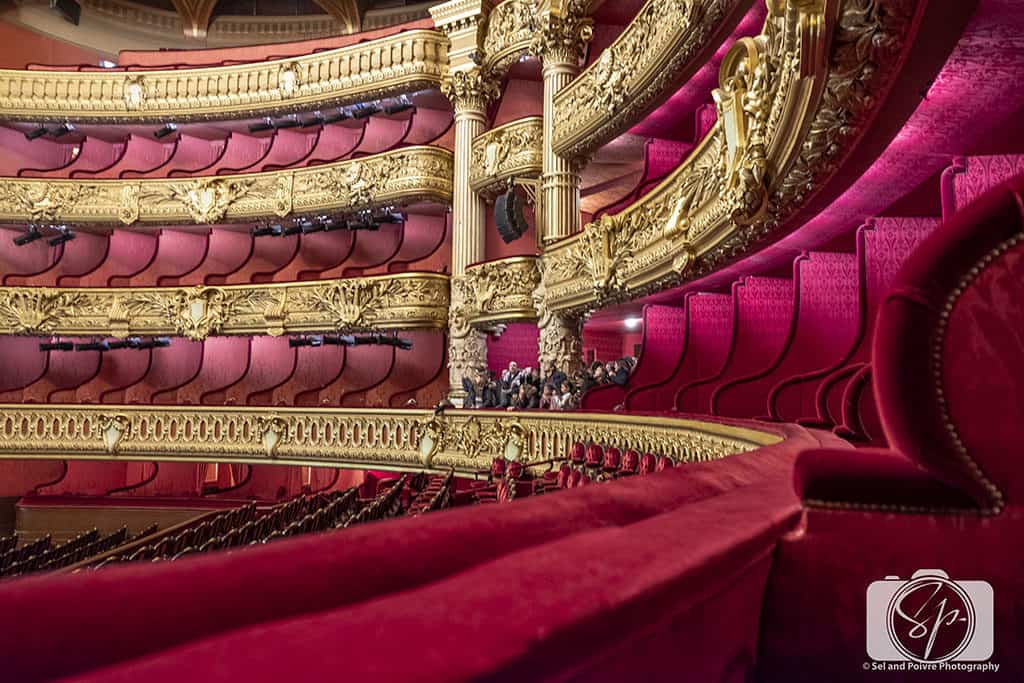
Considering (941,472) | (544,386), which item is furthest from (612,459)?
(941,472)

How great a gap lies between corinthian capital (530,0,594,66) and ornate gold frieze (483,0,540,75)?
0.62ft

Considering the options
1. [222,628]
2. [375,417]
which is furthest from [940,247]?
[375,417]

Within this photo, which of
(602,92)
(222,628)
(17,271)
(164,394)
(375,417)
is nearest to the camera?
(222,628)

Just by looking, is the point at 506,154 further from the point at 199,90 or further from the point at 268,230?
the point at 199,90

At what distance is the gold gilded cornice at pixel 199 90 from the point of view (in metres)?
9.96

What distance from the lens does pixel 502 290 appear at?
790 cm

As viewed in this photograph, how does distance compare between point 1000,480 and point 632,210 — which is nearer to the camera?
point 1000,480

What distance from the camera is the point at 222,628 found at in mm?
414

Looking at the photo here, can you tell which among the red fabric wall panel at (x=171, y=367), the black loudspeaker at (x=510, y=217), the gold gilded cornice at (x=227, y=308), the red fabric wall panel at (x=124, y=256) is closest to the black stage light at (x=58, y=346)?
the gold gilded cornice at (x=227, y=308)

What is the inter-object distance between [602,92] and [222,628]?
655cm

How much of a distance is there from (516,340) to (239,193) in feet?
14.4

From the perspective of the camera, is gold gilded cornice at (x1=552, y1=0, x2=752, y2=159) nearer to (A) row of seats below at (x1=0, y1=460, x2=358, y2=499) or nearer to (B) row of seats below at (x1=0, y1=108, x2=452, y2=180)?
(B) row of seats below at (x1=0, y1=108, x2=452, y2=180)

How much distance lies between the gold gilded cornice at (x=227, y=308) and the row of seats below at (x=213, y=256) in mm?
564

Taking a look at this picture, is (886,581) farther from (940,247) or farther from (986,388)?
(940,247)
